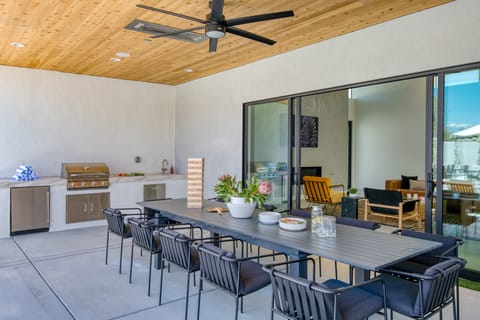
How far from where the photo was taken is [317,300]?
1771mm

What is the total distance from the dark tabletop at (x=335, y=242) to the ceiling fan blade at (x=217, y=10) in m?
1.82

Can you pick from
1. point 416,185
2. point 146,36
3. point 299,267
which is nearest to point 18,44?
point 146,36

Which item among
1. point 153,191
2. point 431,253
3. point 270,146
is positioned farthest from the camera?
point 153,191

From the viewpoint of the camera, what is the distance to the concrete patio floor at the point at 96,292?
293cm

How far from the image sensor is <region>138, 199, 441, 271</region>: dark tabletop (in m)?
2.09

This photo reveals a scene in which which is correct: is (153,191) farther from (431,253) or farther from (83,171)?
(431,253)

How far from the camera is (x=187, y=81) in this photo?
7672 millimetres

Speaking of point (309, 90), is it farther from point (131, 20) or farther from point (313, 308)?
point (313, 308)

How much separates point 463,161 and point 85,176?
5774mm

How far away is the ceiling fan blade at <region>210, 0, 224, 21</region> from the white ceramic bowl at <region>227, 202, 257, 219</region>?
169 centimetres

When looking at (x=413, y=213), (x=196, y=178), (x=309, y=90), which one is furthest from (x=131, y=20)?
(x=413, y=213)

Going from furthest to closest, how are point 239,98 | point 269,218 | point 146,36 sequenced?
point 239,98 < point 146,36 < point 269,218

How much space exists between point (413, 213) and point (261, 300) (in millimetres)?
4340

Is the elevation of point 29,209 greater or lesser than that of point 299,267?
lesser
